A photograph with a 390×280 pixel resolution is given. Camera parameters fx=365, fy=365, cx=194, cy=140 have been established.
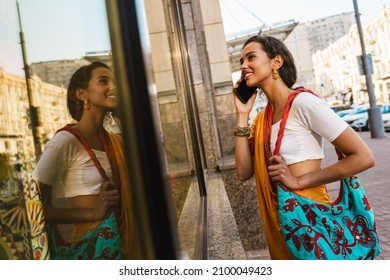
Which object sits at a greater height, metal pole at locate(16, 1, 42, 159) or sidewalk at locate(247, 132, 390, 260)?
metal pole at locate(16, 1, 42, 159)

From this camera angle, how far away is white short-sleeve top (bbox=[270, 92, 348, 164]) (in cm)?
111

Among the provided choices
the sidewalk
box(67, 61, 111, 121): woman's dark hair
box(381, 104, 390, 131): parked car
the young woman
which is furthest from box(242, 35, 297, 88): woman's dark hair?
box(381, 104, 390, 131): parked car

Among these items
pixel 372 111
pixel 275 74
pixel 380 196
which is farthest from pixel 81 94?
pixel 372 111

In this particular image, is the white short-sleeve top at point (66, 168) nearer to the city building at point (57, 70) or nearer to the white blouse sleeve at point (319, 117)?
the city building at point (57, 70)

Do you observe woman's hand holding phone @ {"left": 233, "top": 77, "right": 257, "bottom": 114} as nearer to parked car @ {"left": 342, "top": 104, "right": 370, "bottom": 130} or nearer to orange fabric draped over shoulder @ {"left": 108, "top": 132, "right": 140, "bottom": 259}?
orange fabric draped over shoulder @ {"left": 108, "top": 132, "right": 140, "bottom": 259}

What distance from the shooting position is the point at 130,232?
0.60 meters

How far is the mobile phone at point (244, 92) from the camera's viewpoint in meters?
1.38

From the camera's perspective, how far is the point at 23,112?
2.09 ft

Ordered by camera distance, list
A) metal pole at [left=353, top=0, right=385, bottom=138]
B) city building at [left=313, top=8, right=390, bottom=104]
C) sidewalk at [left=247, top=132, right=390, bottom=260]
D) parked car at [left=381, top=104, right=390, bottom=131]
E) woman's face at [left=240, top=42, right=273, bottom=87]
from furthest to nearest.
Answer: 1. city building at [left=313, top=8, right=390, bottom=104]
2. parked car at [left=381, top=104, right=390, bottom=131]
3. metal pole at [left=353, top=0, right=385, bottom=138]
4. sidewalk at [left=247, top=132, right=390, bottom=260]
5. woman's face at [left=240, top=42, right=273, bottom=87]

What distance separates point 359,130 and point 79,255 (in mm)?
14805

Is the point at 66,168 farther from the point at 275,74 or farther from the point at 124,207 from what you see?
the point at 275,74

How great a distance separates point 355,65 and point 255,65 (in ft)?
102

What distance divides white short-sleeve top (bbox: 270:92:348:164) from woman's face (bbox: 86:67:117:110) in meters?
0.70

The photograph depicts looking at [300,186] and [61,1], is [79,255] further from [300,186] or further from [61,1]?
[300,186]
